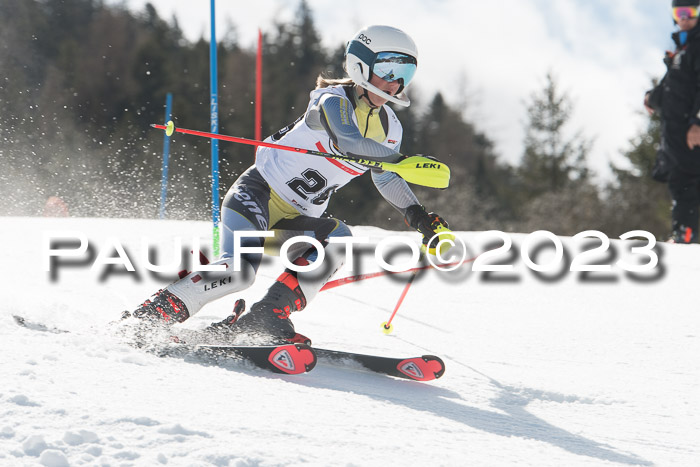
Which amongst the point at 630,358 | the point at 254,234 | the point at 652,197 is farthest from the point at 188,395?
the point at 652,197

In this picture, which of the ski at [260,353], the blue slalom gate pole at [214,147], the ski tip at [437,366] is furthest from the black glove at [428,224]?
the blue slalom gate pole at [214,147]

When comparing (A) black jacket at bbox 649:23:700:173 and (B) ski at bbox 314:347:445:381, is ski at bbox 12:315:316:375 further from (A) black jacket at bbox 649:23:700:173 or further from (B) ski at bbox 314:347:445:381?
(A) black jacket at bbox 649:23:700:173

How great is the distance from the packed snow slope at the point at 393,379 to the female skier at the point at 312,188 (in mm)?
Result: 348

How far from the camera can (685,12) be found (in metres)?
6.16

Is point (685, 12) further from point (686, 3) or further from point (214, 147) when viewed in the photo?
point (214, 147)

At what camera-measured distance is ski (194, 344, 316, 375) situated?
2744mm

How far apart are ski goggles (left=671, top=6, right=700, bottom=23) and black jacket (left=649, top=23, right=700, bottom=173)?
0.38 ft

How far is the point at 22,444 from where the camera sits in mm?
1584

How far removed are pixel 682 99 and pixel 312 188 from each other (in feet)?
14.5

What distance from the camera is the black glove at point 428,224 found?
3242 mm

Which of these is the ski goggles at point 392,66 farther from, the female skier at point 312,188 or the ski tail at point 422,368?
the ski tail at point 422,368

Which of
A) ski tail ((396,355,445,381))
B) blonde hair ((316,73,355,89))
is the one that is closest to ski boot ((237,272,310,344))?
ski tail ((396,355,445,381))

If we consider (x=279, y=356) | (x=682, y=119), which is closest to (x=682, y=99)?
(x=682, y=119)

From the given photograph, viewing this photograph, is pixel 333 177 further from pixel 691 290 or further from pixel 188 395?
pixel 691 290
